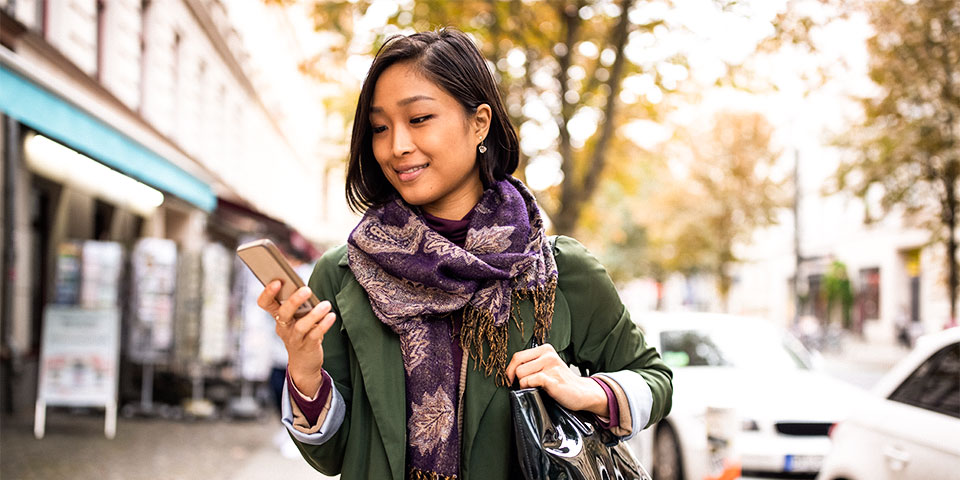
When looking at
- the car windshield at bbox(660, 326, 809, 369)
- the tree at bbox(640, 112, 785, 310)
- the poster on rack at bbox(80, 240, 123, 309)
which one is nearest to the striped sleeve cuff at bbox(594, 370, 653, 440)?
the car windshield at bbox(660, 326, 809, 369)

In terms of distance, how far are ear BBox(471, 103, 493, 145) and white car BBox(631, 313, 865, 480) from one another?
4.38 meters

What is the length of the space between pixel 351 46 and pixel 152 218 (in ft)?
17.3

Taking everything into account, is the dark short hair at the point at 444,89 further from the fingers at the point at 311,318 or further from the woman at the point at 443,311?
the fingers at the point at 311,318

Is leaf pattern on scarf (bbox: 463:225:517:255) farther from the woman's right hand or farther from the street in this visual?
the street

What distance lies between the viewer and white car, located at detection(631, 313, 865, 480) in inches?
261

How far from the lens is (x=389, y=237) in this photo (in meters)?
1.82

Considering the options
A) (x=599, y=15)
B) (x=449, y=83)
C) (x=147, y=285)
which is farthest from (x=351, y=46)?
(x=449, y=83)

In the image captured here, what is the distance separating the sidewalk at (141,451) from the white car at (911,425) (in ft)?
15.6

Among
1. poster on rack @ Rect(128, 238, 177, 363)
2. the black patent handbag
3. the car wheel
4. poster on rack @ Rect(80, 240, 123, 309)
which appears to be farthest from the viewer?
poster on rack @ Rect(128, 238, 177, 363)

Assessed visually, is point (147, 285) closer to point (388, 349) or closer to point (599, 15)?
point (599, 15)

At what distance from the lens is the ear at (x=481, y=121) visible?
6.15 feet

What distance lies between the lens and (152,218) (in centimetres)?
1483

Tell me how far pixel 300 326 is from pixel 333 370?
32 cm

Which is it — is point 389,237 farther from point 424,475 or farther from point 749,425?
point 749,425
